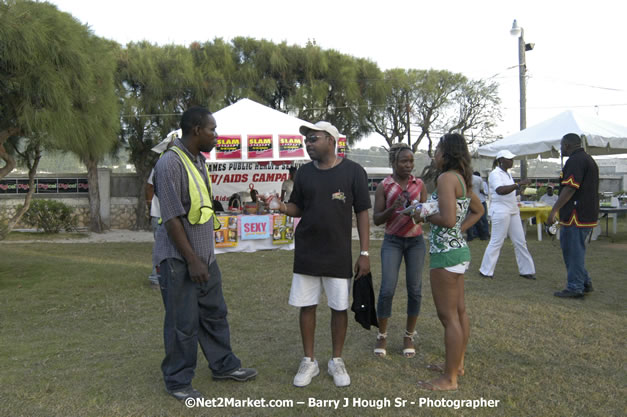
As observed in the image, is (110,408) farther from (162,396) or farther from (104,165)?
(104,165)

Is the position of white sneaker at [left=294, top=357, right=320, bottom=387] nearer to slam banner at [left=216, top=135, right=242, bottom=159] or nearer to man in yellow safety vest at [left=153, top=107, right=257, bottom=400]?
man in yellow safety vest at [left=153, top=107, right=257, bottom=400]

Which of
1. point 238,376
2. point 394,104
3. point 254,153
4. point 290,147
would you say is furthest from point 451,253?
point 394,104

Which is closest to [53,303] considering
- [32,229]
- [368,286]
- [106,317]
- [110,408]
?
[106,317]

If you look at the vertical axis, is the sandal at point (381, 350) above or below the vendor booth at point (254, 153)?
below

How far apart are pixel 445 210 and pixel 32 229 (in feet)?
48.4

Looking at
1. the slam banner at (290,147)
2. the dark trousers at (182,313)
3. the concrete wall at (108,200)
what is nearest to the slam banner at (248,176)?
the concrete wall at (108,200)

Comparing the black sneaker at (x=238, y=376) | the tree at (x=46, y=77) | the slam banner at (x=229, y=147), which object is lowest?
the black sneaker at (x=238, y=376)

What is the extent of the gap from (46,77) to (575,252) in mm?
6747

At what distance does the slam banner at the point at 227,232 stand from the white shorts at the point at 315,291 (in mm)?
7161

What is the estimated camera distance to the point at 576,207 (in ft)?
19.3

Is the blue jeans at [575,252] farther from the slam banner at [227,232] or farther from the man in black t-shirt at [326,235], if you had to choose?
the slam banner at [227,232]

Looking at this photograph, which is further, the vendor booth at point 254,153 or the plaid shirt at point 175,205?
the vendor booth at point 254,153

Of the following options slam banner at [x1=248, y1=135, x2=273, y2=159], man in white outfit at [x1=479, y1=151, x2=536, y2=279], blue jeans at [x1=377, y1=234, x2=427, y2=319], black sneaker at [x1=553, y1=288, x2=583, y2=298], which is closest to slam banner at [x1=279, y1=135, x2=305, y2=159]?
slam banner at [x1=248, y1=135, x2=273, y2=159]

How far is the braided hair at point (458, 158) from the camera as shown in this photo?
337 cm
